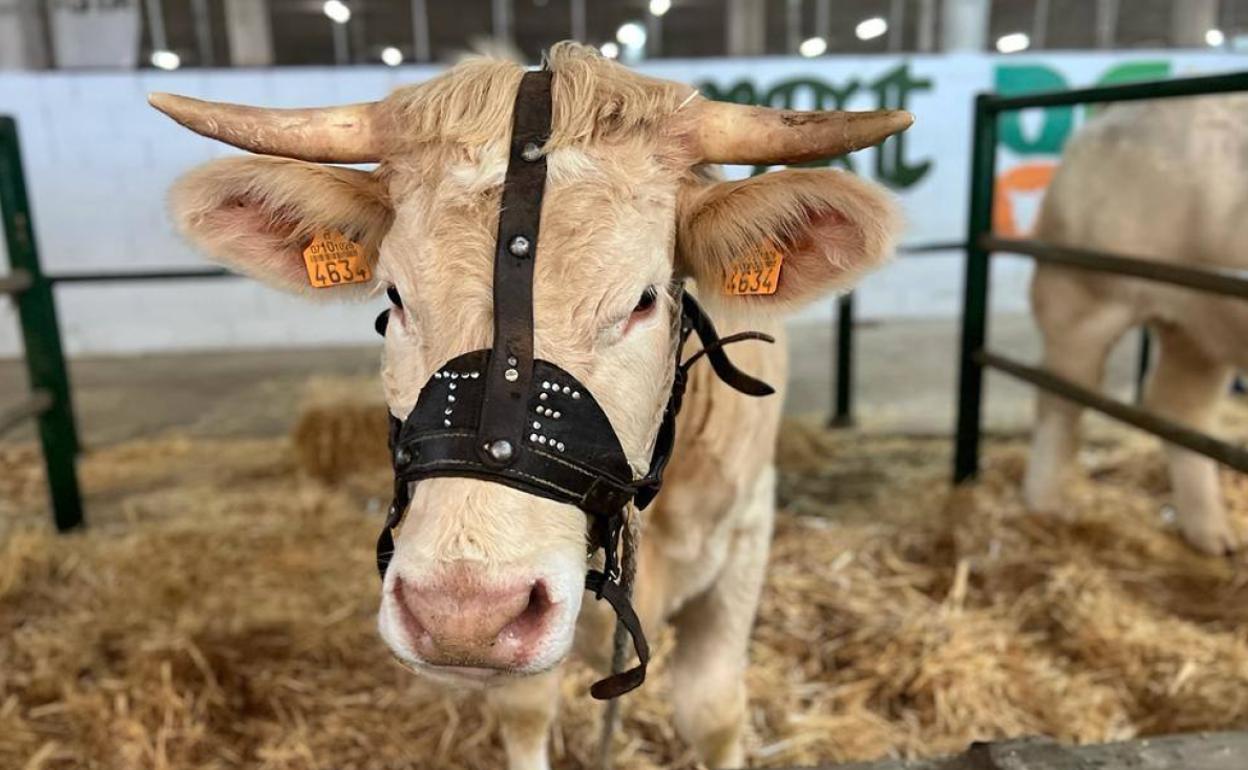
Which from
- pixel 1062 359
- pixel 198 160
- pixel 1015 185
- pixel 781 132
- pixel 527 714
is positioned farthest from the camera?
pixel 1015 185

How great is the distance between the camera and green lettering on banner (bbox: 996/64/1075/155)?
7844 mm

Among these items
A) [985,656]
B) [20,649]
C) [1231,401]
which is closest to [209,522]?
[20,649]

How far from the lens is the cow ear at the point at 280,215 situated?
4.38 ft

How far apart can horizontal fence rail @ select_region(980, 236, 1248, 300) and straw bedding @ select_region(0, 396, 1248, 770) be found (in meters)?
0.95

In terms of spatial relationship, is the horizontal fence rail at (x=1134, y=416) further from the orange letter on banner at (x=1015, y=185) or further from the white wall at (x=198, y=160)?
the orange letter on banner at (x=1015, y=185)

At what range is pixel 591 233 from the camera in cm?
115

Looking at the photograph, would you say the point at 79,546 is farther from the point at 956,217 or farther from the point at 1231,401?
the point at 956,217

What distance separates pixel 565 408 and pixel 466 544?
192mm

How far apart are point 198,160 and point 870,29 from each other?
558 cm

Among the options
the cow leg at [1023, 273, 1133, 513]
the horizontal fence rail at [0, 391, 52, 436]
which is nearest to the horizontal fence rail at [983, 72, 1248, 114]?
the cow leg at [1023, 273, 1133, 513]

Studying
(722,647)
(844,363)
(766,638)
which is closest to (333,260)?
(722,647)

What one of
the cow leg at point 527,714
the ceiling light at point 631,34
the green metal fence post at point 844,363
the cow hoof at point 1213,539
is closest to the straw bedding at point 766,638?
the cow hoof at point 1213,539

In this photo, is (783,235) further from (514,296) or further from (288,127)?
(288,127)

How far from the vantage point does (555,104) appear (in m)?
1.23
